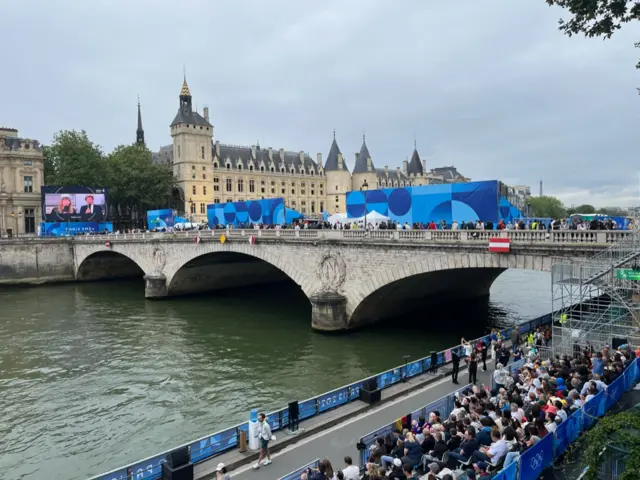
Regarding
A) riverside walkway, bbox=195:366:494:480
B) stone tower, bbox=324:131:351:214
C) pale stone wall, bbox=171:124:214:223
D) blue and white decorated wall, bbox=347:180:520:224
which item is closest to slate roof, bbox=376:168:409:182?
stone tower, bbox=324:131:351:214

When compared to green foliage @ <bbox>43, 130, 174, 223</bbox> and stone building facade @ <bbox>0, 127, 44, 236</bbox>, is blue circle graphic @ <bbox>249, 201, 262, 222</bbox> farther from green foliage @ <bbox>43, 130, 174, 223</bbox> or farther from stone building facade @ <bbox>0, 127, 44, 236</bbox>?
stone building facade @ <bbox>0, 127, 44, 236</bbox>

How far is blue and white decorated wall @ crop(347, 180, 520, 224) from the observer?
24.4 meters

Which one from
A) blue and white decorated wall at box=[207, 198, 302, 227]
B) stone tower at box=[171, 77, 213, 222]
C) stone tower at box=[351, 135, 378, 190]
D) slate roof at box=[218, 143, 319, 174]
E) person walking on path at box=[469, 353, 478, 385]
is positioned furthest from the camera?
stone tower at box=[351, 135, 378, 190]

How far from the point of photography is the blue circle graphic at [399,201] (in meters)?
28.3

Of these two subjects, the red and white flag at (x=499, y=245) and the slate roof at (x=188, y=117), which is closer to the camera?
the red and white flag at (x=499, y=245)

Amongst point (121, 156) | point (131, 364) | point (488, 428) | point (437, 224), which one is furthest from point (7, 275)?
point (488, 428)

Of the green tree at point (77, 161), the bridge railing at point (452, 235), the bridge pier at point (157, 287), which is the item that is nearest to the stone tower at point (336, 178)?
the green tree at point (77, 161)

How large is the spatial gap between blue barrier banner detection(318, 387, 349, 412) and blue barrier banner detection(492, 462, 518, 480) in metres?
6.42

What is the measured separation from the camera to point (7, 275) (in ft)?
183

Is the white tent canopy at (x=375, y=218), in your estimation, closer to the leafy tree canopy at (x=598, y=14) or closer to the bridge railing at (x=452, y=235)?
the bridge railing at (x=452, y=235)

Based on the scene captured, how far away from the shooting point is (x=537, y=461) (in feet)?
28.7

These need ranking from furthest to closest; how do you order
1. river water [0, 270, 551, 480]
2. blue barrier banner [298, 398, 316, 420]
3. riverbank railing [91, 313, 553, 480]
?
river water [0, 270, 551, 480], blue barrier banner [298, 398, 316, 420], riverbank railing [91, 313, 553, 480]

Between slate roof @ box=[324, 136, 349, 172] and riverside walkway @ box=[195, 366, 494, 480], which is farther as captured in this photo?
slate roof @ box=[324, 136, 349, 172]

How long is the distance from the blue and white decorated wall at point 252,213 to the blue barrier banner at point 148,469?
96.2 feet
